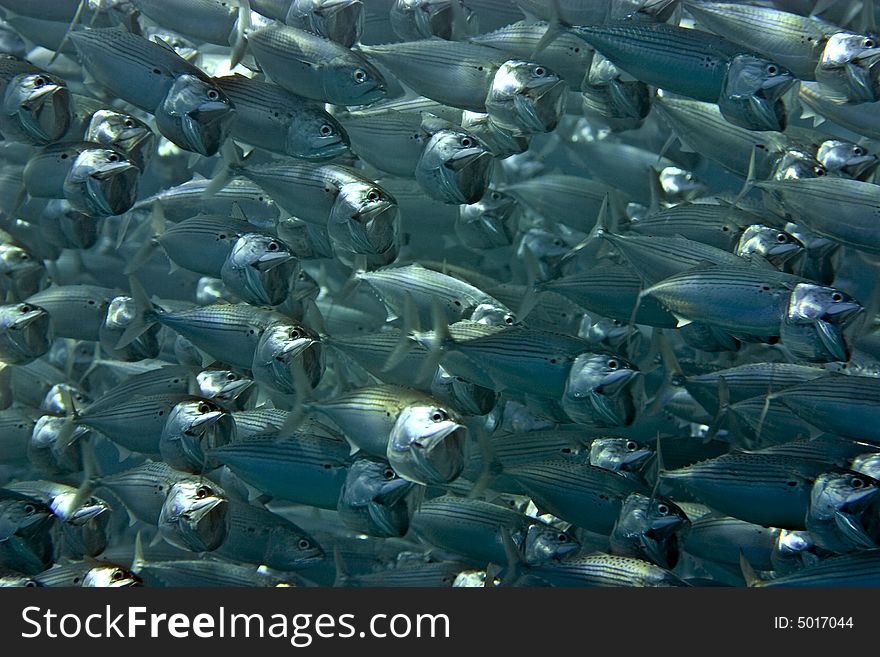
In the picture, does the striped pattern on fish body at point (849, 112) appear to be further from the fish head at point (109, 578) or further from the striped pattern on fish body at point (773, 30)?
the fish head at point (109, 578)

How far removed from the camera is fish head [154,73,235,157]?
87.4 inches

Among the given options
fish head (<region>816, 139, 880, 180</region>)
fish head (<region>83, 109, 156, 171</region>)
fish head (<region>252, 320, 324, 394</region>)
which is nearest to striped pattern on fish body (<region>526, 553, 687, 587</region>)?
fish head (<region>252, 320, 324, 394</region>)

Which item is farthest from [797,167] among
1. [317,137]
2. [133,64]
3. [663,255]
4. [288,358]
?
[133,64]

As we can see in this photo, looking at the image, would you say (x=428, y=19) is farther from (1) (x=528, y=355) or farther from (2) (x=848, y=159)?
(2) (x=848, y=159)

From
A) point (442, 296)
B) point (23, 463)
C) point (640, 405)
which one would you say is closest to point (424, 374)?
point (442, 296)

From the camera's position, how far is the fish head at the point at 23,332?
8.34ft

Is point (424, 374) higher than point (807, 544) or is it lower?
higher

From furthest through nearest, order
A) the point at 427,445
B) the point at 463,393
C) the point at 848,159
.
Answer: the point at 848,159 → the point at 463,393 → the point at 427,445

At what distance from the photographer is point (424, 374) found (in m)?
2.18

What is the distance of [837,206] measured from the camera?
2.27m

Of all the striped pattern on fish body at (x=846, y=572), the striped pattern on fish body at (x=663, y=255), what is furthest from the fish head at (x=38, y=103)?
the striped pattern on fish body at (x=846, y=572)

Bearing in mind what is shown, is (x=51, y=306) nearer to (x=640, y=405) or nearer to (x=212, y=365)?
(x=212, y=365)

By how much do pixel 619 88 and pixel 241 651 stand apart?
2.03m

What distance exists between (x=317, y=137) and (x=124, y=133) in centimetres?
71
